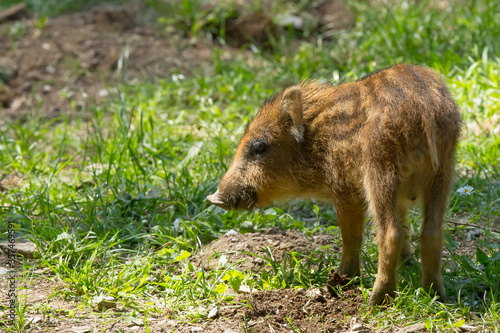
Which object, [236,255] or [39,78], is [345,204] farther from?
[39,78]

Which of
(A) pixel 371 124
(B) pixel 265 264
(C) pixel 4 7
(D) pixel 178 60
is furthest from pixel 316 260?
(C) pixel 4 7

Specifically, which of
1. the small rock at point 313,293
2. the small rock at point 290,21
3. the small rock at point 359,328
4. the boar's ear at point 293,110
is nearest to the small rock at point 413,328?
the small rock at point 359,328

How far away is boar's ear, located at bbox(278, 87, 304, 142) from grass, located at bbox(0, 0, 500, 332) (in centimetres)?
91

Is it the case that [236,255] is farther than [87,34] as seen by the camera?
No

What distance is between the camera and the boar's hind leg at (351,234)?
392 centimetres

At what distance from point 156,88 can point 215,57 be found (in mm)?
1077

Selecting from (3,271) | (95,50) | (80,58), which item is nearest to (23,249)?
(3,271)

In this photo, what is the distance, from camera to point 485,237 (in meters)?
4.38

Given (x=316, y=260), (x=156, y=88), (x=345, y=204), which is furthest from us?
(x=156, y=88)

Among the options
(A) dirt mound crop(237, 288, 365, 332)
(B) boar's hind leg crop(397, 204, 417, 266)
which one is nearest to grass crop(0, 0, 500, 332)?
(A) dirt mound crop(237, 288, 365, 332)

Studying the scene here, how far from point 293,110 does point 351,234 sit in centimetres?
94

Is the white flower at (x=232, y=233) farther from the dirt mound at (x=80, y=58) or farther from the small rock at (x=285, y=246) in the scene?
the dirt mound at (x=80, y=58)

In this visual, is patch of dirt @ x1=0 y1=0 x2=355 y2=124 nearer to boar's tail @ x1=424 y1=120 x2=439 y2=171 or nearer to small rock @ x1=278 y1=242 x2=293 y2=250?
small rock @ x1=278 y1=242 x2=293 y2=250

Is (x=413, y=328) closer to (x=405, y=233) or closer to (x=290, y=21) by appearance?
(x=405, y=233)
